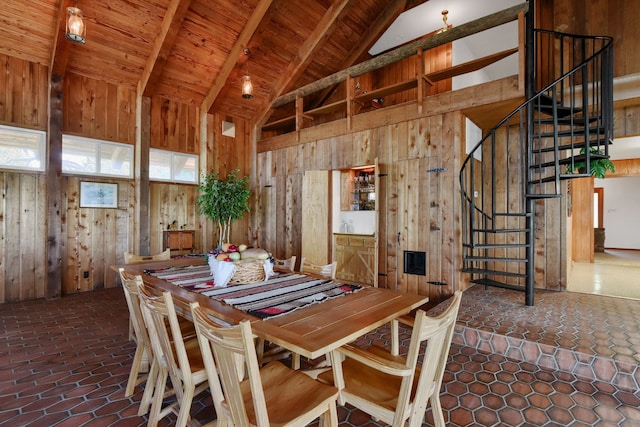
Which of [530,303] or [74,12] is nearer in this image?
[74,12]

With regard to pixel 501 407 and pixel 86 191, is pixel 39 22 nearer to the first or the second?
pixel 86 191

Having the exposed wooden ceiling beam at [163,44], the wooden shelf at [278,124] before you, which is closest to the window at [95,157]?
the exposed wooden ceiling beam at [163,44]

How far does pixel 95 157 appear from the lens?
5133mm

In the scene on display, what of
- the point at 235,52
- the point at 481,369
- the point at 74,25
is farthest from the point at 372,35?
the point at 481,369

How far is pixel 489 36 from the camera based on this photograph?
5.58 meters

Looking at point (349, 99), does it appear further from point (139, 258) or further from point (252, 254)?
point (139, 258)

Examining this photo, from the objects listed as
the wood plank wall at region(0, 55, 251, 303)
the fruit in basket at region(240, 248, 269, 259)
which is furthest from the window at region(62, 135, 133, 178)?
the fruit in basket at region(240, 248, 269, 259)

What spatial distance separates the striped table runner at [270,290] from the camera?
1.76m

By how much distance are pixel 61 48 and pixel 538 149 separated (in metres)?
6.61

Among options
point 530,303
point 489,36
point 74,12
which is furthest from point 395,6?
point 530,303

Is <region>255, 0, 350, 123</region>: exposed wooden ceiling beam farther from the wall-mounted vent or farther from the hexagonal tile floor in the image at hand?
the hexagonal tile floor

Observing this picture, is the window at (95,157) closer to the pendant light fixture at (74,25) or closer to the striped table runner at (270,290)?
the pendant light fixture at (74,25)

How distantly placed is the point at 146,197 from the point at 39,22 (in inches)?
107

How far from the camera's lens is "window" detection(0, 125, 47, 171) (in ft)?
14.4
